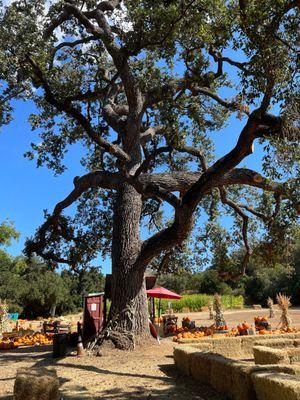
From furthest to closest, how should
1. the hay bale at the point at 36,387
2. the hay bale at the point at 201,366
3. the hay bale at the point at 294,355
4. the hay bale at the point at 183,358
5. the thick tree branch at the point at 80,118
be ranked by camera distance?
the thick tree branch at the point at 80,118 < the hay bale at the point at 183,358 < the hay bale at the point at 294,355 < the hay bale at the point at 201,366 < the hay bale at the point at 36,387

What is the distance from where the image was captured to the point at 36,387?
5.99m

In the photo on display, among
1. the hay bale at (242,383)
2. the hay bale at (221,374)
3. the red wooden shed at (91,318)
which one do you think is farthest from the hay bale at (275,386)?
the red wooden shed at (91,318)

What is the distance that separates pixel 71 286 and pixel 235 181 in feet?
148

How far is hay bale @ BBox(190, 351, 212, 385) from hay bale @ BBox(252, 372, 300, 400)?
2184mm

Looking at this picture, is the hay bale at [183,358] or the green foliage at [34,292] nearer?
the hay bale at [183,358]

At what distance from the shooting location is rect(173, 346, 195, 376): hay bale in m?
9.38

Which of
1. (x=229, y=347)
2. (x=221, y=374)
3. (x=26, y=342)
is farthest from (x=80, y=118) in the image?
(x=26, y=342)

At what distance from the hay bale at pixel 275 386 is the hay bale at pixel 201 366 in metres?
2.18

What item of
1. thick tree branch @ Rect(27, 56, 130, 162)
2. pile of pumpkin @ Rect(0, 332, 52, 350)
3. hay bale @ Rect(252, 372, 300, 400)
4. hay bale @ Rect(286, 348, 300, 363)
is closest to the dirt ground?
hay bale @ Rect(252, 372, 300, 400)

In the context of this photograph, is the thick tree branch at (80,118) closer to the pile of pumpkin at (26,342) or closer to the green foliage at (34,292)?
the pile of pumpkin at (26,342)

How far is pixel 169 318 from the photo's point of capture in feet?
67.3

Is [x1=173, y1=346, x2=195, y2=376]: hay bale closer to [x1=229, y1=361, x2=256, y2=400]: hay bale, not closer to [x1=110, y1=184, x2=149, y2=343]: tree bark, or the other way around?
[x1=229, y1=361, x2=256, y2=400]: hay bale

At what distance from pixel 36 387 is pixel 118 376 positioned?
128 inches

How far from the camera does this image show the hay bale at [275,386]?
5.26 meters
